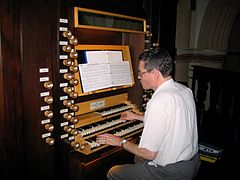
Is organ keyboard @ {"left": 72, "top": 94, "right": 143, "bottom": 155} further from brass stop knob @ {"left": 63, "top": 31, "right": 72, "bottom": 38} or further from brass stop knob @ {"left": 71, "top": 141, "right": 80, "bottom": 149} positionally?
brass stop knob @ {"left": 63, "top": 31, "right": 72, "bottom": 38}

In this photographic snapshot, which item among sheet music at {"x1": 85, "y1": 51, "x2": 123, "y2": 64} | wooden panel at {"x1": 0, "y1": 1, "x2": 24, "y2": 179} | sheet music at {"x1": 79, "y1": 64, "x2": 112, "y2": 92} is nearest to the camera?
wooden panel at {"x1": 0, "y1": 1, "x2": 24, "y2": 179}

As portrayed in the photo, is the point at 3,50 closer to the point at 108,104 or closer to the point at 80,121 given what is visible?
the point at 80,121

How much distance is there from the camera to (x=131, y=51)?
308 cm

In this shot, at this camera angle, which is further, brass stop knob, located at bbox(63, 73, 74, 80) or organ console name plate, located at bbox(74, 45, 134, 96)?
organ console name plate, located at bbox(74, 45, 134, 96)

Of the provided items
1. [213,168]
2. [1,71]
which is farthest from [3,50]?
[213,168]

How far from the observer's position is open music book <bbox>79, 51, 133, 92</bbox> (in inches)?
92.4

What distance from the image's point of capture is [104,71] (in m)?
2.56

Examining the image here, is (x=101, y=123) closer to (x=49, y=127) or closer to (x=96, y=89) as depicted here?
(x=96, y=89)

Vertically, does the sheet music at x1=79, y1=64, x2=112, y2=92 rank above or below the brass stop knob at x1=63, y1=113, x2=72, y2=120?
above

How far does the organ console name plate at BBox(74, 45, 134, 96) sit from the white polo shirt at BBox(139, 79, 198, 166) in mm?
834

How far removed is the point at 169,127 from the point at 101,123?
2.96 feet

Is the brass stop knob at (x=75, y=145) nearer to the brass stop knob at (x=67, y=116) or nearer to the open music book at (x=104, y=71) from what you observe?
the brass stop knob at (x=67, y=116)

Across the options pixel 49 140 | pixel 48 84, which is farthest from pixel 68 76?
pixel 49 140

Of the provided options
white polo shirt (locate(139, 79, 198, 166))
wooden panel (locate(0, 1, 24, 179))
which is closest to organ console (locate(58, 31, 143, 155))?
wooden panel (locate(0, 1, 24, 179))
